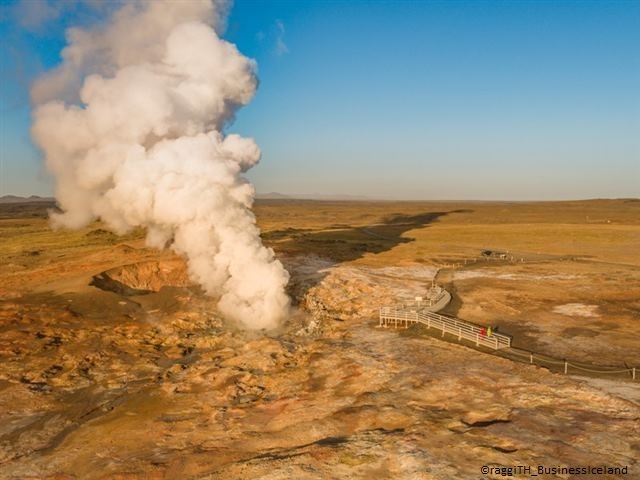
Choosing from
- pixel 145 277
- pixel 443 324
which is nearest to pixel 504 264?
pixel 443 324

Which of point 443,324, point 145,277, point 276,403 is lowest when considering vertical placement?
point 276,403

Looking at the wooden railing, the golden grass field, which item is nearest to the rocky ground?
the wooden railing

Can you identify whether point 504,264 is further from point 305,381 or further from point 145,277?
point 305,381

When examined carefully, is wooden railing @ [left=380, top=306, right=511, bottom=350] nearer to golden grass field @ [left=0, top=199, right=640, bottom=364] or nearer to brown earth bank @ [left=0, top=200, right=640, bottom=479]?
brown earth bank @ [left=0, top=200, right=640, bottom=479]

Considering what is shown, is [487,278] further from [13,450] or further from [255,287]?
[13,450]

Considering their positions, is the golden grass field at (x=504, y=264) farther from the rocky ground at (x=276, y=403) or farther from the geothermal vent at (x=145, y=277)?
the rocky ground at (x=276, y=403)

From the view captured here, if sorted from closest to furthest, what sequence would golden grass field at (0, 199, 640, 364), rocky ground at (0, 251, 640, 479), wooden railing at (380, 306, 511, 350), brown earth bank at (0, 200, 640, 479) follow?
rocky ground at (0, 251, 640, 479) < brown earth bank at (0, 200, 640, 479) < wooden railing at (380, 306, 511, 350) < golden grass field at (0, 199, 640, 364)

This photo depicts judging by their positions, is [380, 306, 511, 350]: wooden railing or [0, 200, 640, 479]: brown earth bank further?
[380, 306, 511, 350]: wooden railing

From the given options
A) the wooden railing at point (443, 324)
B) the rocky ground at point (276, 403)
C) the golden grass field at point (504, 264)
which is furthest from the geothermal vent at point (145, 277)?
the wooden railing at point (443, 324)
